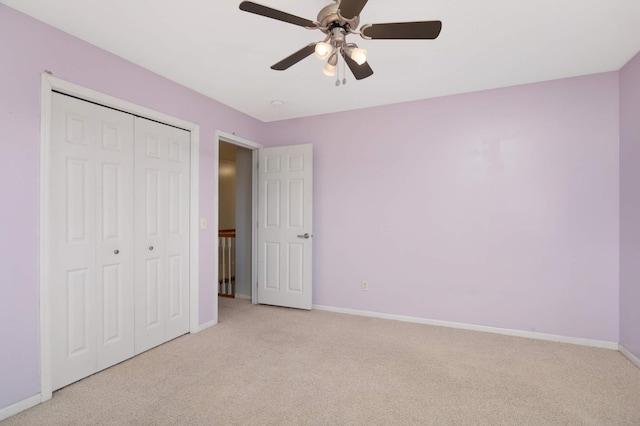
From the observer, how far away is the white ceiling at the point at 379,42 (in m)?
2.04

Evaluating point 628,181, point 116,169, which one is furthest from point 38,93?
point 628,181

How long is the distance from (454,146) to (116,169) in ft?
11.0

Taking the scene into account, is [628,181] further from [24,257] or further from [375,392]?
[24,257]

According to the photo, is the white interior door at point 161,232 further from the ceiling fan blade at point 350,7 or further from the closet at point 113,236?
the ceiling fan blade at point 350,7

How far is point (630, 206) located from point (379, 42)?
2553mm

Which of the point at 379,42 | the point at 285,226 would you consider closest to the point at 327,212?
the point at 285,226

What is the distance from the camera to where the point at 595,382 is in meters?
2.35

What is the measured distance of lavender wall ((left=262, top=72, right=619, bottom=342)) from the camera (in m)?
3.01

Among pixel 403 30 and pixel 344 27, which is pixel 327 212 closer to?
pixel 344 27

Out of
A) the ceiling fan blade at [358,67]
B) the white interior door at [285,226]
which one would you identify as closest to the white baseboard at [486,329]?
the white interior door at [285,226]

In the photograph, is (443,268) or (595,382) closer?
(595,382)

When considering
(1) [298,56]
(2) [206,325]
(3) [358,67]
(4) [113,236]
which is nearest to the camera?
(1) [298,56]

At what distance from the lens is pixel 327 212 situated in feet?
13.7

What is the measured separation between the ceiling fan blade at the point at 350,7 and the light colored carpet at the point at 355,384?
88.4 inches
